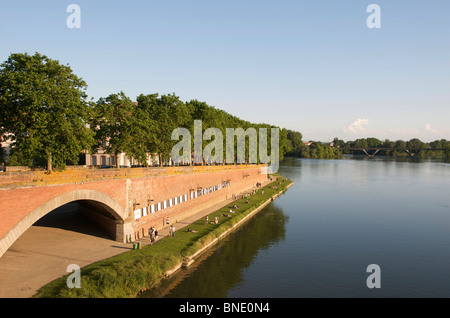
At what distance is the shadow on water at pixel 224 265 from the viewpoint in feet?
93.4

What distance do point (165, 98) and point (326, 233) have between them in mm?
41772

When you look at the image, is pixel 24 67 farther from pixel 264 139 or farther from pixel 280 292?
pixel 264 139

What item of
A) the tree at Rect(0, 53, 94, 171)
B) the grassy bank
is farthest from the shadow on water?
the tree at Rect(0, 53, 94, 171)

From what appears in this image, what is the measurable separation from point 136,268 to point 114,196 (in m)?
10.1

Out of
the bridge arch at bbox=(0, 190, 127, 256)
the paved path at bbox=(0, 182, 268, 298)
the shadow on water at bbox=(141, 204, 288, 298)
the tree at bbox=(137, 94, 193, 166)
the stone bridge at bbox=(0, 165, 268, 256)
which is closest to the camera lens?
the bridge arch at bbox=(0, 190, 127, 256)

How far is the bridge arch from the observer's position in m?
24.6

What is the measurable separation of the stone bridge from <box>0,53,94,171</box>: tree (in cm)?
318

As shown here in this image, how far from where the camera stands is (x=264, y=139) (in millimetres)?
120375

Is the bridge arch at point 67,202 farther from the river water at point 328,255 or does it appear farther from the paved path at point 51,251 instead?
the river water at point 328,255

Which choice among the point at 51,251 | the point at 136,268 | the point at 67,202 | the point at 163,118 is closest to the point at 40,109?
the point at 67,202

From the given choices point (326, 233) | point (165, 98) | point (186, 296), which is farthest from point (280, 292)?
point (165, 98)

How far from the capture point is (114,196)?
35875mm

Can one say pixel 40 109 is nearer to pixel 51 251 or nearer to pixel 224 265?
pixel 51 251

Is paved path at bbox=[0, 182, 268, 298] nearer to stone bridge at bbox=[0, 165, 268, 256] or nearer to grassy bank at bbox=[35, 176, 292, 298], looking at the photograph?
grassy bank at bbox=[35, 176, 292, 298]
